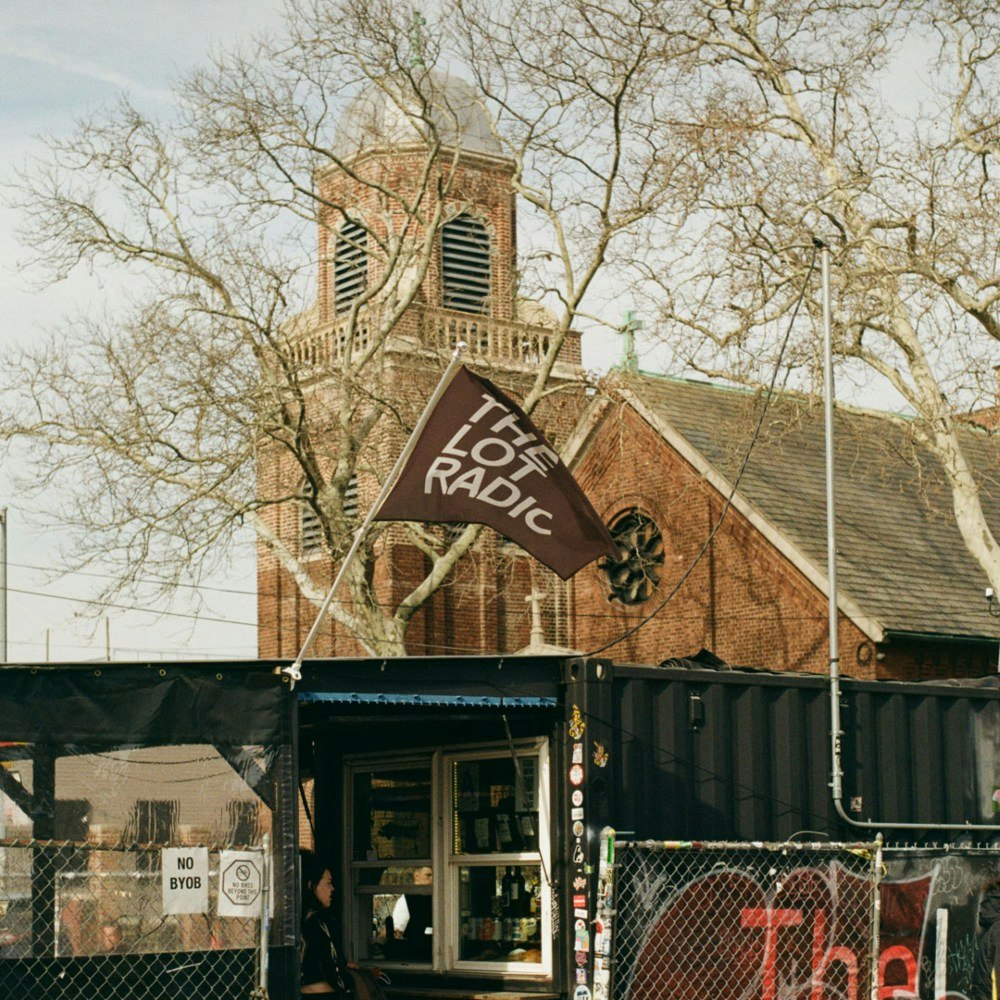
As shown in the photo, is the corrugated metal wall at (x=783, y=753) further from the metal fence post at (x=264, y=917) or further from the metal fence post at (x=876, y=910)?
the metal fence post at (x=264, y=917)

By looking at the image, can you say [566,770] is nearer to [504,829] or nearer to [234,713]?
[504,829]

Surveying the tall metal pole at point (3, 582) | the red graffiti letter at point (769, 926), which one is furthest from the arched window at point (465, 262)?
the red graffiti letter at point (769, 926)

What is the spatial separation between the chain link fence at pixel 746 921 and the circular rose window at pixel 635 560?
1869cm

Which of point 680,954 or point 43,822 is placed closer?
point 43,822

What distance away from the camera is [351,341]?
80.4 feet

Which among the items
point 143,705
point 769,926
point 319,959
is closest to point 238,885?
point 143,705

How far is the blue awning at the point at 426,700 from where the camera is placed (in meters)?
8.64

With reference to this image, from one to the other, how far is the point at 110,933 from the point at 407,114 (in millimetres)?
17643

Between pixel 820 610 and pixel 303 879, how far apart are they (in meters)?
15.8

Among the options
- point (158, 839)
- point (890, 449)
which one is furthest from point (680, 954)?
point (890, 449)

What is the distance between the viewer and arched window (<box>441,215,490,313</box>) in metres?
34.0

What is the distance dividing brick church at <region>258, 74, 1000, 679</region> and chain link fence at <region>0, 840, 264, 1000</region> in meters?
14.2

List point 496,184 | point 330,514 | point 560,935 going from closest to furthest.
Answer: point 560,935 → point 330,514 → point 496,184

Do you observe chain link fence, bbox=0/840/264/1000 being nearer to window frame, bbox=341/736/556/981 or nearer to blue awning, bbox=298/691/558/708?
blue awning, bbox=298/691/558/708
